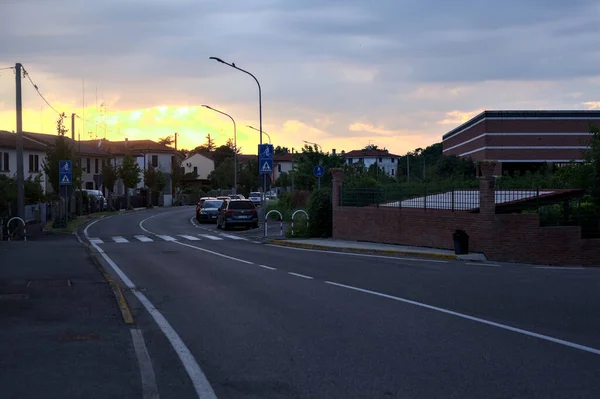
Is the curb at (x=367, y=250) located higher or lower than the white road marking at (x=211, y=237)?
higher

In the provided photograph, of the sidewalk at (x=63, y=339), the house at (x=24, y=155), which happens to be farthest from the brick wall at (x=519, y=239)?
the house at (x=24, y=155)

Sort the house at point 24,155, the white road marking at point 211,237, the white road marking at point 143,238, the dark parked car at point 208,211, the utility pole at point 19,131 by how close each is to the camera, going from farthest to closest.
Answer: the house at point 24,155 < the dark parked car at point 208,211 < the white road marking at point 211,237 < the white road marking at point 143,238 < the utility pole at point 19,131

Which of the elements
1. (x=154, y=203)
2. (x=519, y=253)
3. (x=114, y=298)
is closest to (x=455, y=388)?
(x=114, y=298)

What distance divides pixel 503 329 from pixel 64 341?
19.7 ft

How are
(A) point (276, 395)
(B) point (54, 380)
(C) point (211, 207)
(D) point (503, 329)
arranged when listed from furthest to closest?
(C) point (211, 207) → (D) point (503, 329) → (B) point (54, 380) → (A) point (276, 395)

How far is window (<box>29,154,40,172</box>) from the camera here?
6291 centimetres

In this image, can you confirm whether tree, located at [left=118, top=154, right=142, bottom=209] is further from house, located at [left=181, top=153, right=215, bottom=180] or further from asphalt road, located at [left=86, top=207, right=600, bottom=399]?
house, located at [left=181, top=153, right=215, bottom=180]

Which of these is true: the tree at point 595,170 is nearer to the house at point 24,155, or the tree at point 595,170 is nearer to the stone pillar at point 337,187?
→ the stone pillar at point 337,187

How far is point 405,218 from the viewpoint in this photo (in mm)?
26062

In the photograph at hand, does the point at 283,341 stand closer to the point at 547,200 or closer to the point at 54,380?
the point at 54,380

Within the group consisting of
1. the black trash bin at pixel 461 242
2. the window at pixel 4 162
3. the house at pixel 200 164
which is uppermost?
the house at pixel 200 164

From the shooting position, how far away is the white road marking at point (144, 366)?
680cm

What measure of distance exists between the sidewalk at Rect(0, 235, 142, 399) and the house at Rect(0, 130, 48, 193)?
45.1 metres

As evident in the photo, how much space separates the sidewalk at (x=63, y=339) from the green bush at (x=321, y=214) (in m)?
16.8
